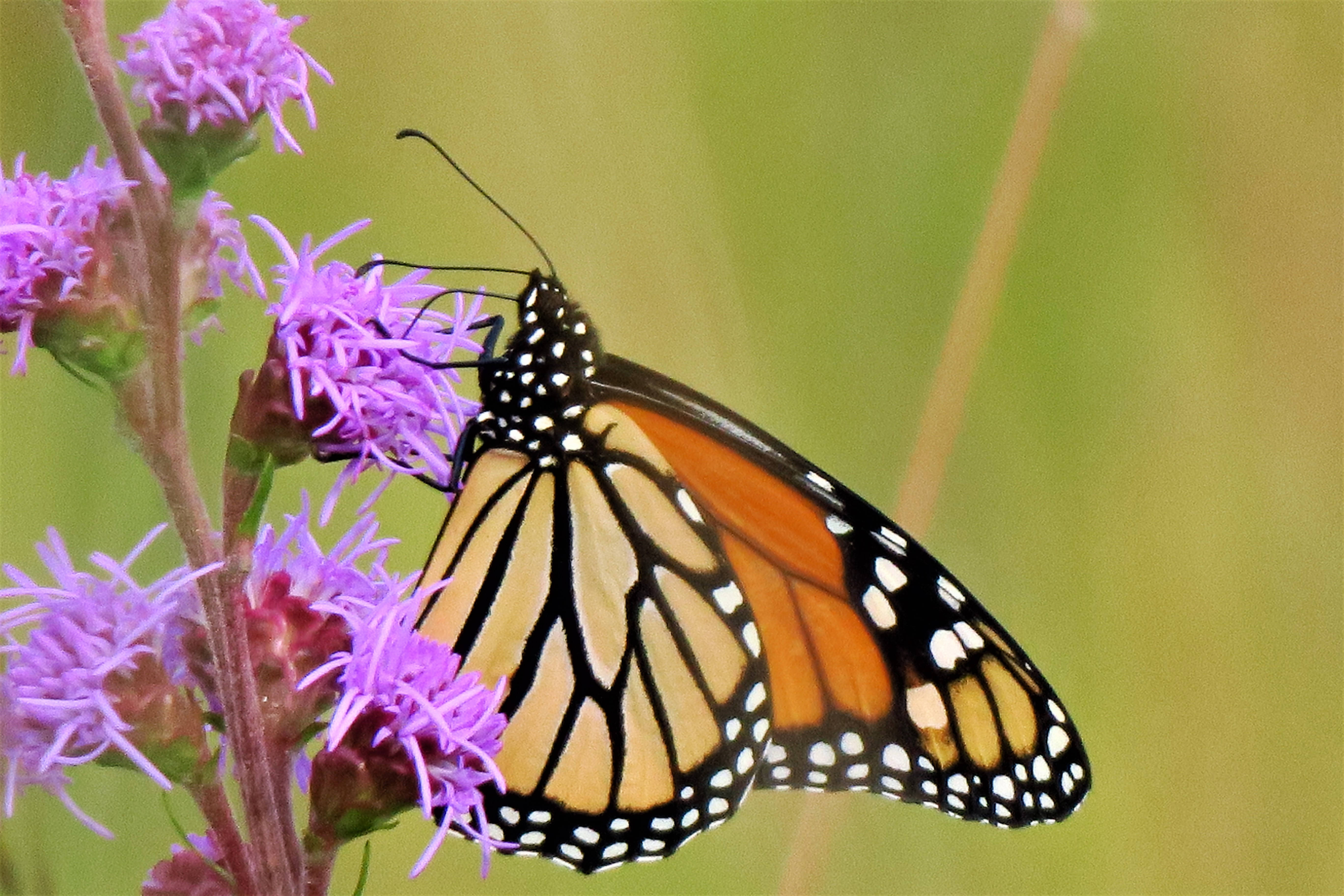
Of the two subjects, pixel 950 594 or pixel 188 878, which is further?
pixel 950 594

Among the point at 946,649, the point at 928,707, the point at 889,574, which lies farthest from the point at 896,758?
the point at 889,574

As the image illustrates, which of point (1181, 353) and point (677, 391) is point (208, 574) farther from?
point (1181, 353)

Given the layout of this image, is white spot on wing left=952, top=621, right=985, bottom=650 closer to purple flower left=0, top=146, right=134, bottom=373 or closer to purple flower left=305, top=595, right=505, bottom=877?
purple flower left=305, top=595, right=505, bottom=877

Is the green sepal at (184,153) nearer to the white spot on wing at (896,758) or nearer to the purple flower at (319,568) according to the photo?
the purple flower at (319,568)

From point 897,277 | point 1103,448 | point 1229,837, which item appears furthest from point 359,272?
point 1229,837

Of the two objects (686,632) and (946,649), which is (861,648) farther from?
(686,632)
